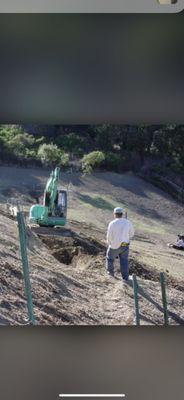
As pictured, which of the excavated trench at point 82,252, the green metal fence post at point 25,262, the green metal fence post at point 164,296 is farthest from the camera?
the excavated trench at point 82,252

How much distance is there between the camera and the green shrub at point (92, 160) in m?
4.19

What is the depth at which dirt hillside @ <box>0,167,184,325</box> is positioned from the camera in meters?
4.04

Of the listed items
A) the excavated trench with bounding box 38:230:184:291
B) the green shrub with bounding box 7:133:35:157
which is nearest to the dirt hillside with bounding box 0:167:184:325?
the excavated trench with bounding box 38:230:184:291

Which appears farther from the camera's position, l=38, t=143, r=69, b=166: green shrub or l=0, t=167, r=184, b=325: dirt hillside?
l=38, t=143, r=69, b=166: green shrub

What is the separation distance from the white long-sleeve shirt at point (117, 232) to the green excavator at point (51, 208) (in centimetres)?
33

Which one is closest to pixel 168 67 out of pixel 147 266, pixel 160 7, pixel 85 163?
pixel 85 163

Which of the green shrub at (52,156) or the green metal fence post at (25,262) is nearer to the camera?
the green metal fence post at (25,262)

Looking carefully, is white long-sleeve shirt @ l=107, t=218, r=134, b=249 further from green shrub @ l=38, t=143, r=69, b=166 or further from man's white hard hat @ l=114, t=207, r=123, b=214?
green shrub @ l=38, t=143, r=69, b=166

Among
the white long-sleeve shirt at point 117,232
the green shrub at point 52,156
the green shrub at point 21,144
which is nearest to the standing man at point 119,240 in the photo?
the white long-sleeve shirt at point 117,232

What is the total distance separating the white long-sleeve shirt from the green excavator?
1.10 ft

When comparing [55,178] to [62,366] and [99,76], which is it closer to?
[99,76]

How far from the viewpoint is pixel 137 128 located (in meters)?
4.17

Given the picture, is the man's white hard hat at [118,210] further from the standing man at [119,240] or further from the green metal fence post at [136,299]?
the green metal fence post at [136,299]

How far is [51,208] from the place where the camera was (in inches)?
166
